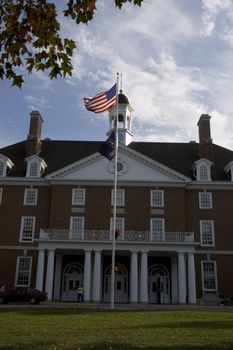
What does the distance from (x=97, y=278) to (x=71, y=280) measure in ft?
13.6

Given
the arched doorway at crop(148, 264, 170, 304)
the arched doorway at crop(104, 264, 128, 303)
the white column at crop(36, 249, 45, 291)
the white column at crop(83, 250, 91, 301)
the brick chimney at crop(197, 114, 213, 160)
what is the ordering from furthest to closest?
the brick chimney at crop(197, 114, 213, 160) → the arched doorway at crop(104, 264, 128, 303) → the arched doorway at crop(148, 264, 170, 304) → the white column at crop(36, 249, 45, 291) → the white column at crop(83, 250, 91, 301)

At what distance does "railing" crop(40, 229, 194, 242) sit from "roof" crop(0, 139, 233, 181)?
248 inches

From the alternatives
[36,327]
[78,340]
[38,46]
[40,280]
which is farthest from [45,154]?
[38,46]

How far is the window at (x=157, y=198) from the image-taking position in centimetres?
3638

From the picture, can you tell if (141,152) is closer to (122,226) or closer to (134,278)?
(122,226)

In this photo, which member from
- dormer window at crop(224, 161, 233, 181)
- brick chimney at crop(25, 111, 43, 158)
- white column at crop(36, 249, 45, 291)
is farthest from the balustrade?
brick chimney at crop(25, 111, 43, 158)

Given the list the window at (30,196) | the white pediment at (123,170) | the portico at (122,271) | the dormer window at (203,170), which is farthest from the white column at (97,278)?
the dormer window at (203,170)

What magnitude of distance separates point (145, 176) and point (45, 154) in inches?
411

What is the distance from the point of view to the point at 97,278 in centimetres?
3234

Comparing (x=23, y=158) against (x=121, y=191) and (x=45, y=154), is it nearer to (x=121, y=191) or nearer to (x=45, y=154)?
(x=45, y=154)

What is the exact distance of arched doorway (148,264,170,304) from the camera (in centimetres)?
3478

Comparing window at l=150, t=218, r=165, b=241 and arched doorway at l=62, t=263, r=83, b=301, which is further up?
window at l=150, t=218, r=165, b=241

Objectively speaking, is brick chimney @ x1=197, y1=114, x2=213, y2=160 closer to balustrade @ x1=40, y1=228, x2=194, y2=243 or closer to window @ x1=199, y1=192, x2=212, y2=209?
window @ x1=199, y1=192, x2=212, y2=209

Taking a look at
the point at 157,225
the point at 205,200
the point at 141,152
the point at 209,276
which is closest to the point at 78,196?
the point at 157,225
